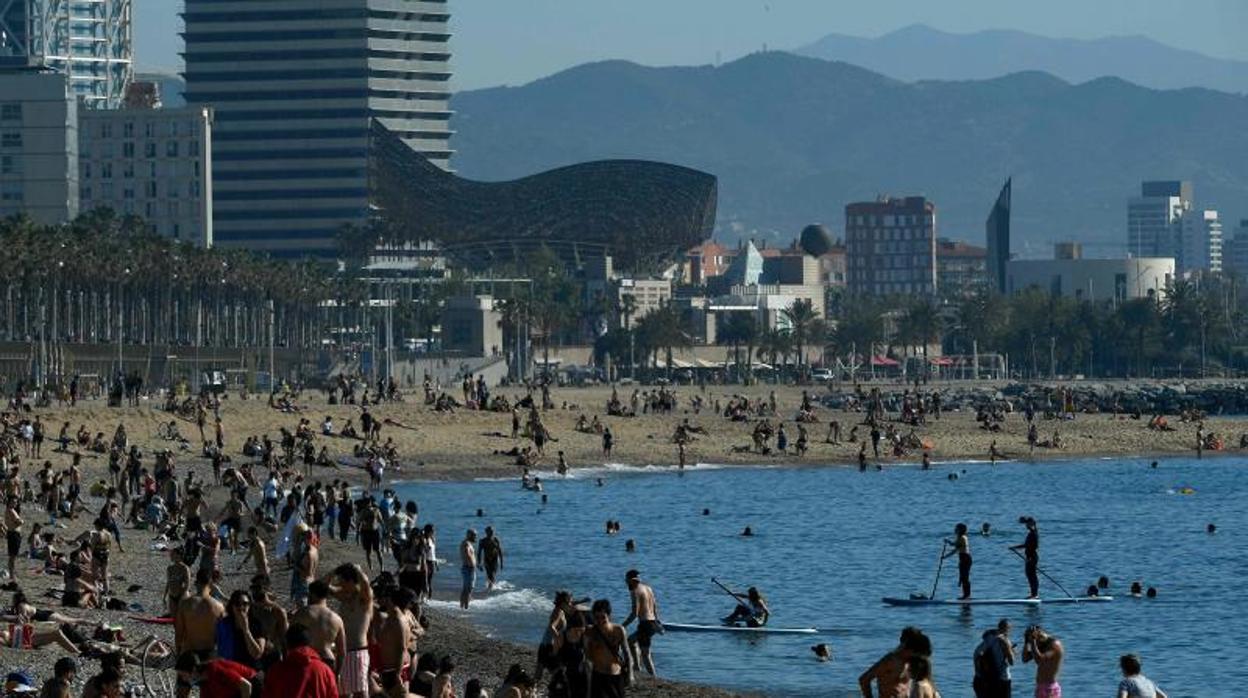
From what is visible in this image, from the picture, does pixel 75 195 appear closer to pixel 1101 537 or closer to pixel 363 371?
pixel 363 371

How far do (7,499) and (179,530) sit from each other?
4006 millimetres

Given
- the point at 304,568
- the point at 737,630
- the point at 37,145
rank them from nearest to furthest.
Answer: the point at 304,568 < the point at 737,630 < the point at 37,145

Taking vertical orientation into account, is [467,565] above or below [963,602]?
above

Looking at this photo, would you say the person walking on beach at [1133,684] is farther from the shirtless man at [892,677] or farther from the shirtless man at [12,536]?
the shirtless man at [12,536]

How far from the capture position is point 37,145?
183 m

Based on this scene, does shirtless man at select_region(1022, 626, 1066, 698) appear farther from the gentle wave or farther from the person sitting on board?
the gentle wave

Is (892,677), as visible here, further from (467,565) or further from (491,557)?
(491,557)

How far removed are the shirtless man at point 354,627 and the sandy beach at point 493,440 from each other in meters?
17.4

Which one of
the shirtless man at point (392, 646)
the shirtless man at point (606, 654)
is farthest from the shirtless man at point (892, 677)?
→ the shirtless man at point (392, 646)

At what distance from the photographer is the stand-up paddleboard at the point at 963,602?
145ft

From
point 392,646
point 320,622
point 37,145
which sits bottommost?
point 392,646

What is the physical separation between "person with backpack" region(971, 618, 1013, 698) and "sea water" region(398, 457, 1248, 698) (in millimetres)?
6497

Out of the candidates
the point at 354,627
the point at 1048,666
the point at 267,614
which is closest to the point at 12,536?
the point at 267,614

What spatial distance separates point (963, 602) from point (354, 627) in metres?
24.7
